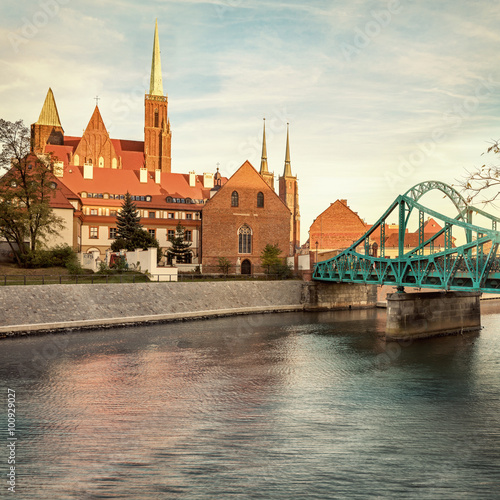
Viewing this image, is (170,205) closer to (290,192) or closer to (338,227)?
(338,227)

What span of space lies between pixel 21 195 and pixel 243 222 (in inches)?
952

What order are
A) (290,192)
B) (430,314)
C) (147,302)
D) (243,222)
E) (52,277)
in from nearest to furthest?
(430,314), (52,277), (147,302), (243,222), (290,192)

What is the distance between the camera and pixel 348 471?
1166 cm

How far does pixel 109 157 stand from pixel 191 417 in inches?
2514

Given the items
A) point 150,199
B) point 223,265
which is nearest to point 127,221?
point 150,199

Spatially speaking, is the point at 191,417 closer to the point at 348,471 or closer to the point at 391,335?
the point at 348,471

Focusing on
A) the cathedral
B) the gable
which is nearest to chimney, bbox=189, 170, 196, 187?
the cathedral

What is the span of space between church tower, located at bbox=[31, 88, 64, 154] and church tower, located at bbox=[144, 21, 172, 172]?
47.2 ft

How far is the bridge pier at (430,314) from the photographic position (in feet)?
102

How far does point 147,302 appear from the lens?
35.8 m

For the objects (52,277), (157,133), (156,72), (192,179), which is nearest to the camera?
(52,277)

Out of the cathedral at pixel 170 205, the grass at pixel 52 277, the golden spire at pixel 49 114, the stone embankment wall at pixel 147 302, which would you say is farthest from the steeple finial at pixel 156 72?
the grass at pixel 52 277

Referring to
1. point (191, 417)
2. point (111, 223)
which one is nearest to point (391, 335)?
point (191, 417)

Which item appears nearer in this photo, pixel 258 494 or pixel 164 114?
pixel 258 494
